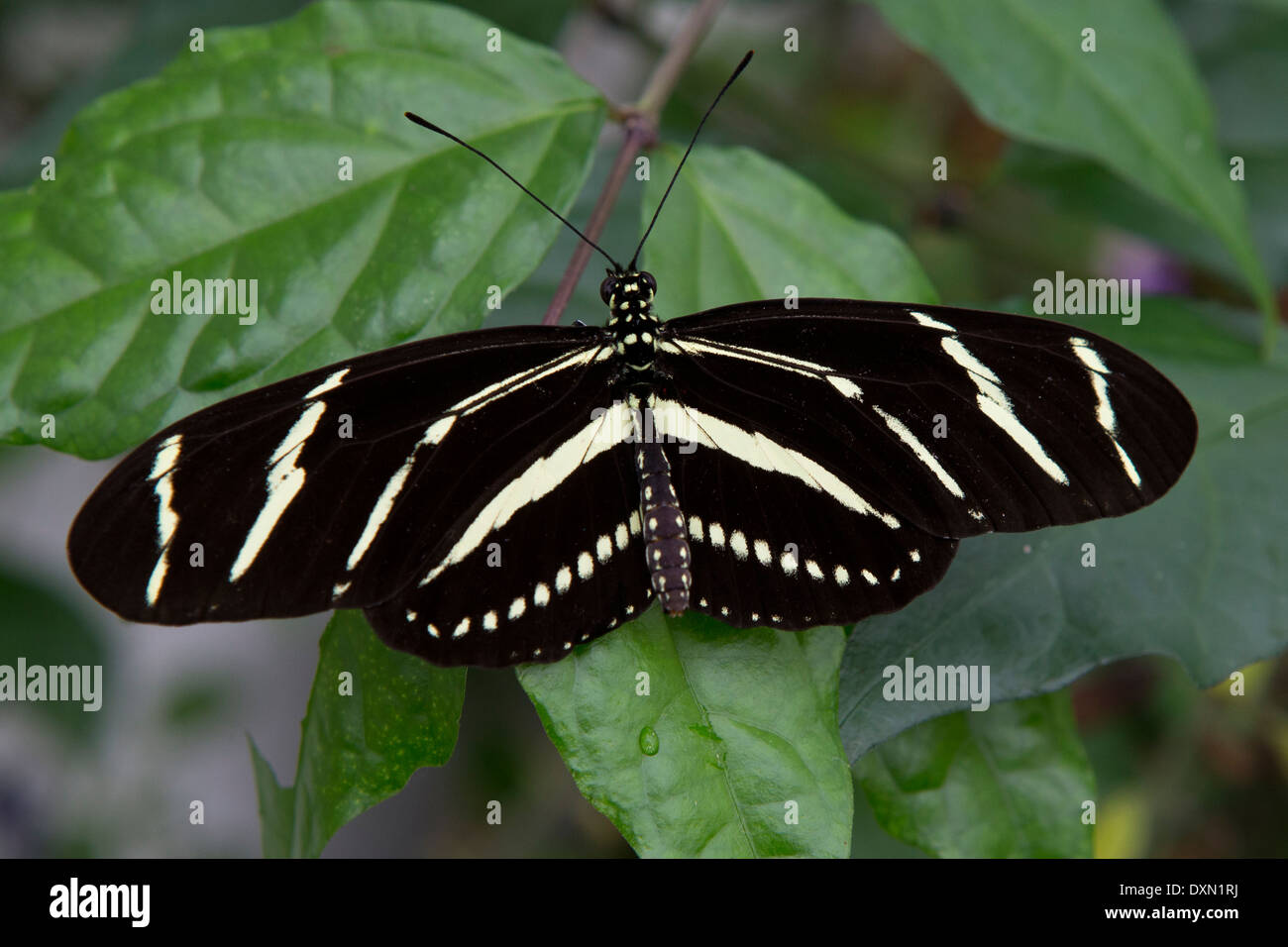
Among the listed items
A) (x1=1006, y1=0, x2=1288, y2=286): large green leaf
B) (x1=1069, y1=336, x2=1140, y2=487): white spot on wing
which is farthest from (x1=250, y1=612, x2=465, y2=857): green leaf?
(x1=1006, y1=0, x2=1288, y2=286): large green leaf

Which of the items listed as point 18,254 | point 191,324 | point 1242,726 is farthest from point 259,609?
point 1242,726

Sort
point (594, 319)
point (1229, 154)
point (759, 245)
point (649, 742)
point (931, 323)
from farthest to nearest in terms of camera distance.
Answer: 1. point (1229, 154)
2. point (594, 319)
3. point (759, 245)
4. point (931, 323)
5. point (649, 742)

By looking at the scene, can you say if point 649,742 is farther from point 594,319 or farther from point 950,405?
point 594,319

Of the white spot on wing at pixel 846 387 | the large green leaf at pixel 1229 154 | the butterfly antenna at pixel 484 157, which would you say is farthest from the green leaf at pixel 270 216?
the large green leaf at pixel 1229 154

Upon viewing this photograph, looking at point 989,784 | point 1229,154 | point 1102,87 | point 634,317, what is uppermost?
point 1229,154

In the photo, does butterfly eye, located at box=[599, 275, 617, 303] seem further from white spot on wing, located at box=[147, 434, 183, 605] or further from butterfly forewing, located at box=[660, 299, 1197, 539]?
white spot on wing, located at box=[147, 434, 183, 605]

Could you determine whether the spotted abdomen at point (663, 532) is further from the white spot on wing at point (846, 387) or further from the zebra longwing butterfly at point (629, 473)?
the white spot on wing at point (846, 387)

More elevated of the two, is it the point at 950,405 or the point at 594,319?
the point at 594,319

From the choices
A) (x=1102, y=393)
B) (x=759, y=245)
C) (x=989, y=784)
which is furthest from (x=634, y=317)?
(x=989, y=784)
